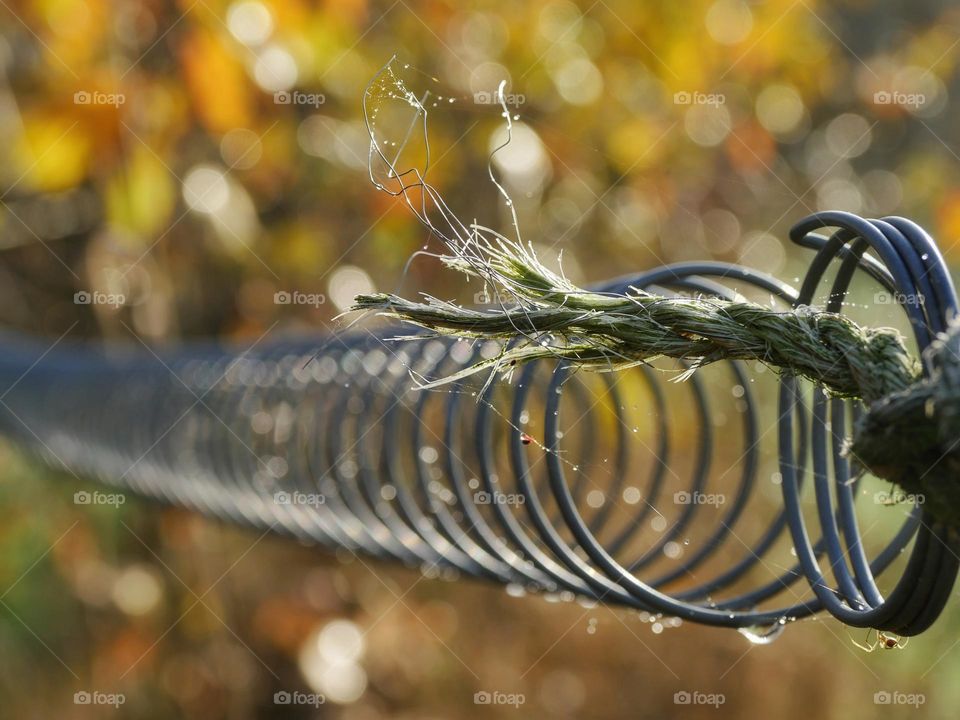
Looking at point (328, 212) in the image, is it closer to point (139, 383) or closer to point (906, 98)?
point (139, 383)

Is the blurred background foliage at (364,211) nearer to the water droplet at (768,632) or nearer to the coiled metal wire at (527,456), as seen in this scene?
the coiled metal wire at (527,456)

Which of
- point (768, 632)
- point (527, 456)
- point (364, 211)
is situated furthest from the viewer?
point (364, 211)

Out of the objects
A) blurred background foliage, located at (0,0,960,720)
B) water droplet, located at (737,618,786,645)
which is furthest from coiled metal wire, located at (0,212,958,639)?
blurred background foliage, located at (0,0,960,720)

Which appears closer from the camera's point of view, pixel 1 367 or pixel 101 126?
pixel 1 367

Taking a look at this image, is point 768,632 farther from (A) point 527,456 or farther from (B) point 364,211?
(B) point 364,211

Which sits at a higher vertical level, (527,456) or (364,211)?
(364,211)

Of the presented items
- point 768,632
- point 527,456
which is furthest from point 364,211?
point 768,632

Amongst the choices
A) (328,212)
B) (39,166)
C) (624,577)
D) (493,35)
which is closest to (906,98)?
(493,35)
